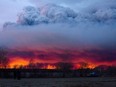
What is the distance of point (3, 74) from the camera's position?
15862 centimetres

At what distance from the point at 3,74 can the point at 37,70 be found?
1209 inches

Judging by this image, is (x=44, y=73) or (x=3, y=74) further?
(x=44, y=73)

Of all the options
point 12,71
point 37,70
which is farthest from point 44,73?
point 12,71

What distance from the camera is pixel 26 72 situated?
177125mm

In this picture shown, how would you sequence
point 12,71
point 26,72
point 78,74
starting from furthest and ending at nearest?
point 78,74 → point 26,72 → point 12,71

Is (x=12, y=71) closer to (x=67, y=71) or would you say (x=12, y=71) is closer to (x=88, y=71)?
(x=67, y=71)

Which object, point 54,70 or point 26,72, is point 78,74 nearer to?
point 54,70

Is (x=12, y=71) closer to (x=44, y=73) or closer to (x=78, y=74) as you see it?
(x=44, y=73)

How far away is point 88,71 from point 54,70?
21287 millimetres

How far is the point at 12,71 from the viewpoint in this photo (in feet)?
518

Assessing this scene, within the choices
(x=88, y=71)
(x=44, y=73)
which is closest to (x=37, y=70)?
(x=44, y=73)

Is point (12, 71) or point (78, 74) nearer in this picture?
point (12, 71)

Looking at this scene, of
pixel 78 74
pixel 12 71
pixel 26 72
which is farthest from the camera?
pixel 78 74

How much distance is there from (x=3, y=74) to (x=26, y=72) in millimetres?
20830
